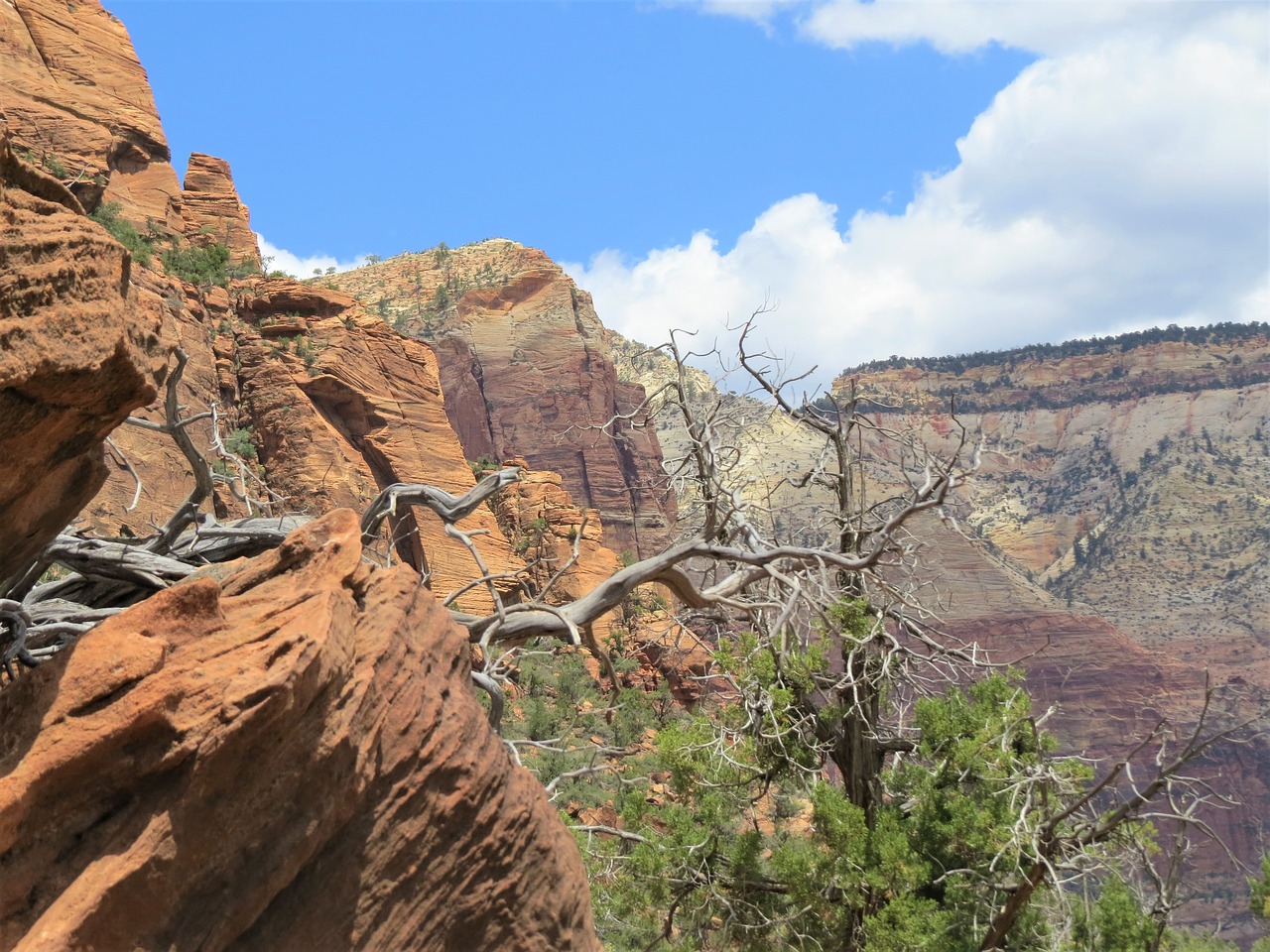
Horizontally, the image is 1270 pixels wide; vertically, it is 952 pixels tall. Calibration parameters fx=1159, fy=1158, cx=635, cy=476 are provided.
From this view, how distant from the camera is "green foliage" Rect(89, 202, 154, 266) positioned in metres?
31.5

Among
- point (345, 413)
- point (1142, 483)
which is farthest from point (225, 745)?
point (1142, 483)

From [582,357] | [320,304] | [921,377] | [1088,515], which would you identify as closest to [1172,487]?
[1088,515]

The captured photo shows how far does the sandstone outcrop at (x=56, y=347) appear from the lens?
13.5 feet

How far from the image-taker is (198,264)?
1426 inches

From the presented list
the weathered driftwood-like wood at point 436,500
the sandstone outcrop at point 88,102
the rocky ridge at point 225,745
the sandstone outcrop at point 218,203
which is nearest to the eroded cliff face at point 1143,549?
the sandstone outcrop at point 218,203

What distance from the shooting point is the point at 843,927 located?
1051cm

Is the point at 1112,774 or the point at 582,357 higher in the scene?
the point at 582,357

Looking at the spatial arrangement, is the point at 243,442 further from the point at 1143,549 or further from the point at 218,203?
the point at 1143,549

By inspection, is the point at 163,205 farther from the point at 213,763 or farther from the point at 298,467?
the point at 213,763

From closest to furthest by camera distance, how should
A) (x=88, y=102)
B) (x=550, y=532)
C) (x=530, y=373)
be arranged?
A: (x=88, y=102)
(x=550, y=532)
(x=530, y=373)

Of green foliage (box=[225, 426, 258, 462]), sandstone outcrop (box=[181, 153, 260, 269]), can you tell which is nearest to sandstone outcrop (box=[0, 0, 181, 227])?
sandstone outcrop (box=[181, 153, 260, 269])

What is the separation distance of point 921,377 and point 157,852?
136m

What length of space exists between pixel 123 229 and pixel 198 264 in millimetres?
4223

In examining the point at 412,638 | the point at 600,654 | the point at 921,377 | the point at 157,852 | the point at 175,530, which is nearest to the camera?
the point at 157,852
